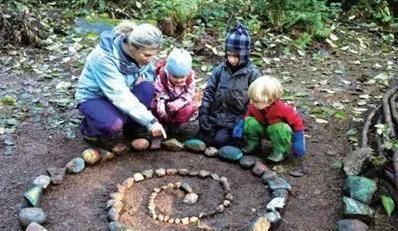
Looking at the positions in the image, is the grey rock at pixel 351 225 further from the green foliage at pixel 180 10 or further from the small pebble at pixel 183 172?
the green foliage at pixel 180 10

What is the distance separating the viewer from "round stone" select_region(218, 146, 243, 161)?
184 inches

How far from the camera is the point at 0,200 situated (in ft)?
13.4

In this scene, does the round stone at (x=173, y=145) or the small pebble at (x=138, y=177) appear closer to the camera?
the small pebble at (x=138, y=177)

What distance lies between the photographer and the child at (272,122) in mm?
4430

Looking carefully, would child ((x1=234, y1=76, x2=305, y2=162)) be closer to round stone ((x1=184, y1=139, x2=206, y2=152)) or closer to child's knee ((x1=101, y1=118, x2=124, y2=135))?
round stone ((x1=184, y1=139, x2=206, y2=152))

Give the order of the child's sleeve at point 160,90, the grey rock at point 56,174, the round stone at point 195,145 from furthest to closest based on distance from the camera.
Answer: the child's sleeve at point 160,90 < the round stone at point 195,145 < the grey rock at point 56,174

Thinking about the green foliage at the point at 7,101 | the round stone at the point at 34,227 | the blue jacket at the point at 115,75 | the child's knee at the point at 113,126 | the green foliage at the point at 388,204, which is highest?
the blue jacket at the point at 115,75

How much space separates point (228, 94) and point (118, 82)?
1013 mm

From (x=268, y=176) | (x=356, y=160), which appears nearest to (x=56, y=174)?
(x=268, y=176)

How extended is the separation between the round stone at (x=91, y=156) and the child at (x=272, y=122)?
1.27m

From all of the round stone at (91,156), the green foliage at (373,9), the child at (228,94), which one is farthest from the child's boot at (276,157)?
the green foliage at (373,9)

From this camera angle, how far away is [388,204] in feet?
13.0

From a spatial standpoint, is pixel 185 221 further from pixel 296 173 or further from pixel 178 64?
pixel 178 64

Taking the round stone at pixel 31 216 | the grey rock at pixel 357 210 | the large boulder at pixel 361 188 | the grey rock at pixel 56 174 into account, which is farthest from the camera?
the grey rock at pixel 56 174
